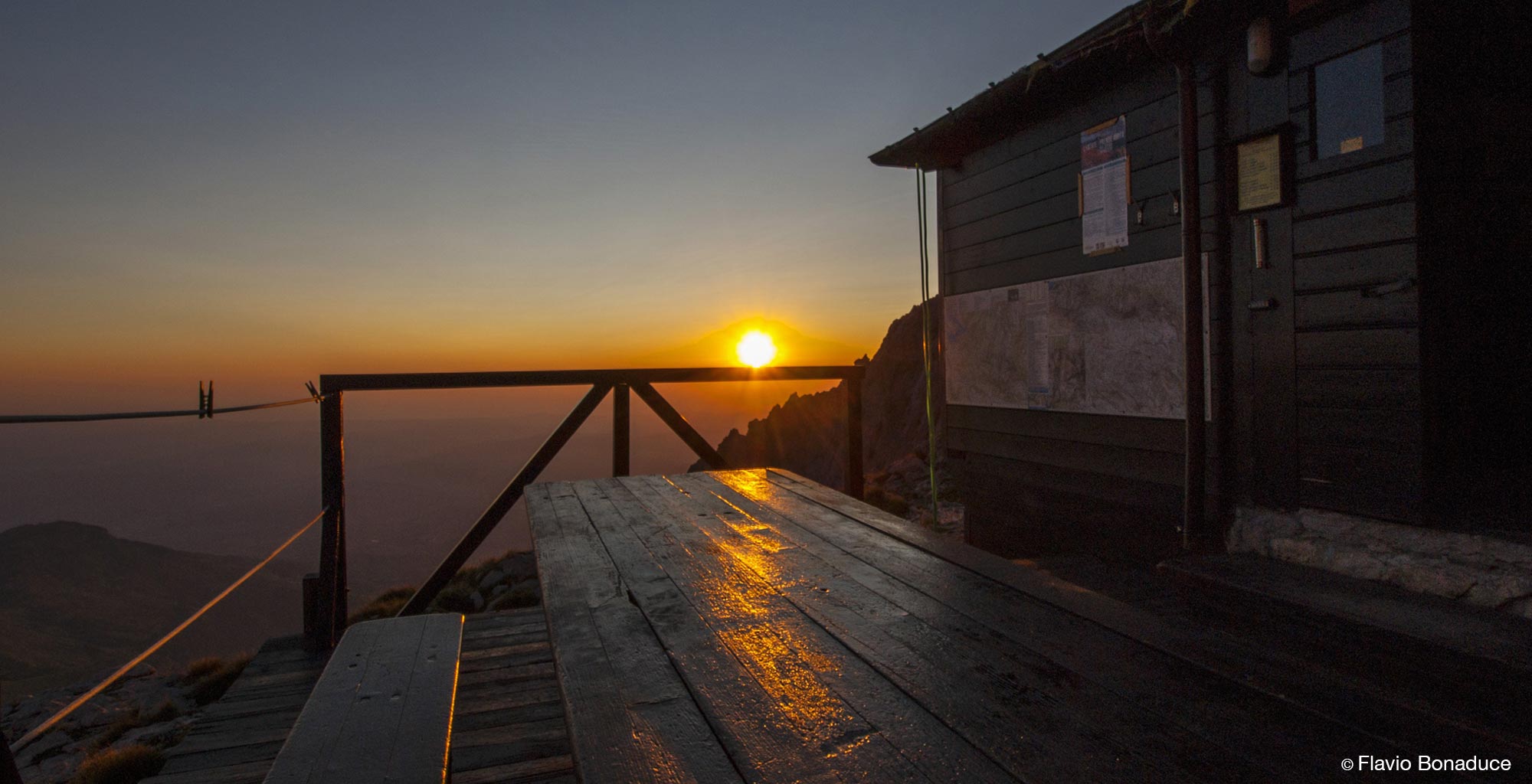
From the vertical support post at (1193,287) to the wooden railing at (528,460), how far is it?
203 cm

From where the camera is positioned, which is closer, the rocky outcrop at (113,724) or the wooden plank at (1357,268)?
the wooden plank at (1357,268)

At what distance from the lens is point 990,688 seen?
1.30m

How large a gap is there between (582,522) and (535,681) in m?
0.70

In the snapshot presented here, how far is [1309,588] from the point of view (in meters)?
3.41

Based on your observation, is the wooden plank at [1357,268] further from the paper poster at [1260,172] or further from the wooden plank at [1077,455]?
the wooden plank at [1077,455]

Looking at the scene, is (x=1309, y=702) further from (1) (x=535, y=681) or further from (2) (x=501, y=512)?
(2) (x=501, y=512)

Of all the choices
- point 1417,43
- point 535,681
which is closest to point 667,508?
point 535,681

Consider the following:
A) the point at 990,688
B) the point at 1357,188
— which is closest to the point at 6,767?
the point at 990,688

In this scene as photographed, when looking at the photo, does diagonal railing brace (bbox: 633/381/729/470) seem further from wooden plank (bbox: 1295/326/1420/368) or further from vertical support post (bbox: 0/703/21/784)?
vertical support post (bbox: 0/703/21/784)

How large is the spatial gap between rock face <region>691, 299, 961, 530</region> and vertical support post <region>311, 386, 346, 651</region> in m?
3.01

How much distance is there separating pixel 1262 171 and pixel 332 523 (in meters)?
5.40

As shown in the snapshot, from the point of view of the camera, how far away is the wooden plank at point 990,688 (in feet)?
3.45

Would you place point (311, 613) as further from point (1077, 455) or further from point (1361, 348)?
point (1361, 348)

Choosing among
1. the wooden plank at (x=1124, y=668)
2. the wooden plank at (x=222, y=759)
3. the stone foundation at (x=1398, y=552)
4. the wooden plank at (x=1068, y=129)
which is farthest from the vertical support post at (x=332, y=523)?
the wooden plank at (x=1068, y=129)
